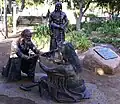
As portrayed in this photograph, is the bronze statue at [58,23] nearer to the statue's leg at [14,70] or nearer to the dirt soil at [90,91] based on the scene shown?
the dirt soil at [90,91]

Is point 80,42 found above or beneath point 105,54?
beneath

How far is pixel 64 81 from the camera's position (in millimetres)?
6320

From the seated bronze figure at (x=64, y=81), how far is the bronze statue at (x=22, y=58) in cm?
95

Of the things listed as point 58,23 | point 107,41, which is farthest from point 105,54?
point 107,41

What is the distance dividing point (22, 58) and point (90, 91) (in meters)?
1.86

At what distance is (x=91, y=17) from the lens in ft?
84.6

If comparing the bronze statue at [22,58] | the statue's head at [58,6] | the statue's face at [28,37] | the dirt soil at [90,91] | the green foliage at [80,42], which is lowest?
the dirt soil at [90,91]

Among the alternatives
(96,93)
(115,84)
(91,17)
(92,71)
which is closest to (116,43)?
(92,71)

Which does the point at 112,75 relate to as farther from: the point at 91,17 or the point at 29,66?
the point at 91,17

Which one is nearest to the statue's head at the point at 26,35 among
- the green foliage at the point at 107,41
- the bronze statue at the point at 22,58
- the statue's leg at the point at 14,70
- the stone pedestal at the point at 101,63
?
the bronze statue at the point at 22,58

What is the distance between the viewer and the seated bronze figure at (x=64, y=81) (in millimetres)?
6266

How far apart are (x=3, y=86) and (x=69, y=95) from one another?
173cm

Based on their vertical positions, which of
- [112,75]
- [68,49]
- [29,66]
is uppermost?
[68,49]

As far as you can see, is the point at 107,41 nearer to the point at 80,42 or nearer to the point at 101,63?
the point at 80,42
